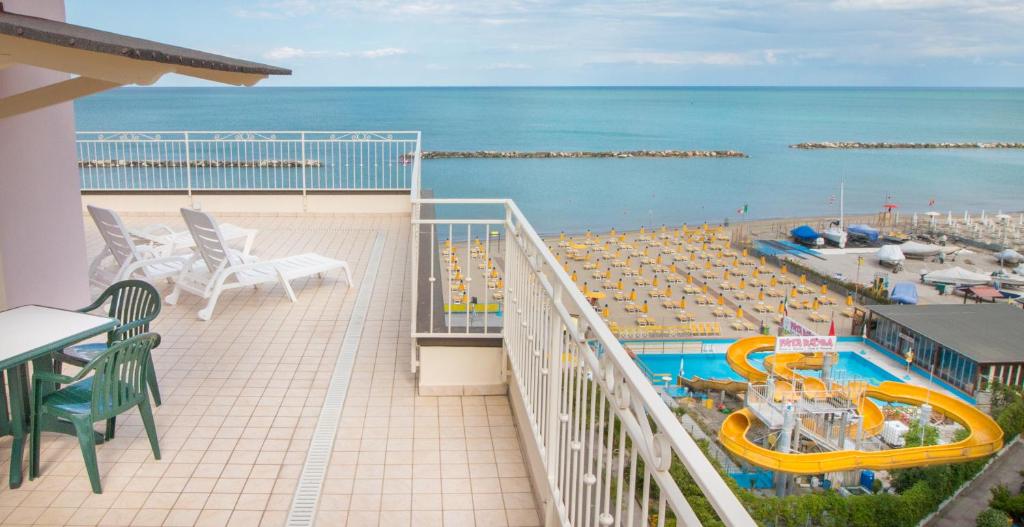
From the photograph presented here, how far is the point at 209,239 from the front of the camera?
19.7 ft

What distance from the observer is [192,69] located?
2.47 metres

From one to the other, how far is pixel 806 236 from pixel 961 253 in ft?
29.0

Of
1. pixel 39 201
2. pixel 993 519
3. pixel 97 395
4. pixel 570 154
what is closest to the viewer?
pixel 97 395

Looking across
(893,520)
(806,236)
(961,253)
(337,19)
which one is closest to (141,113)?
(337,19)

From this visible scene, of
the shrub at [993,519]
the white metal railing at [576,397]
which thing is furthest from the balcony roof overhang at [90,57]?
the shrub at [993,519]

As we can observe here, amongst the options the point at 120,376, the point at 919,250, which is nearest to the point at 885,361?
the point at 919,250

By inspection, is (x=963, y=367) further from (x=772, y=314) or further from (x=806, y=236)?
(x=806, y=236)

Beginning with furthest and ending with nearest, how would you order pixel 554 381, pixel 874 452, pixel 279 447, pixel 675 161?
pixel 675 161
pixel 874 452
pixel 279 447
pixel 554 381

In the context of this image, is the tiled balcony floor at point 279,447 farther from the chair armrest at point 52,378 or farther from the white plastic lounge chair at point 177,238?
the white plastic lounge chair at point 177,238

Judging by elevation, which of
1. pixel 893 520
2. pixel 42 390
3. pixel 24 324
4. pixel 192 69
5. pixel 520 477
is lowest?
pixel 893 520

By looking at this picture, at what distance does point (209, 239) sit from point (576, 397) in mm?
4524

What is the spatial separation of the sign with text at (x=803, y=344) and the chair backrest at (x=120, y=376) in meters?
17.8

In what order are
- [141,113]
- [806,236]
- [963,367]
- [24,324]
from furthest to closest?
[141,113] < [806,236] < [963,367] < [24,324]

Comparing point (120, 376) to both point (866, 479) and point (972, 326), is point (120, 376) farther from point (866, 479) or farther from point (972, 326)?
point (972, 326)
